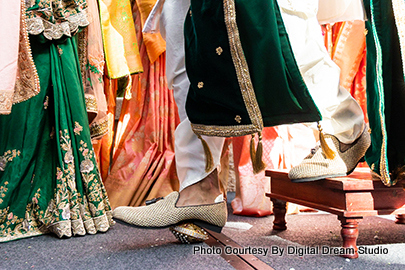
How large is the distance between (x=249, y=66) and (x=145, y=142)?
3.57 feet

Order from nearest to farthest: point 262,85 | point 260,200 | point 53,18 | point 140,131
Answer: point 262,85, point 53,18, point 260,200, point 140,131

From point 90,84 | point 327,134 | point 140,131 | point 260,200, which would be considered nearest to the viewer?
point 327,134

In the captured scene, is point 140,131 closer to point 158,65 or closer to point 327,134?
point 158,65

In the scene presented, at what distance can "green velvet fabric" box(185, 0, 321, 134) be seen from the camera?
84 cm

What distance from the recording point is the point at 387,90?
3.02ft

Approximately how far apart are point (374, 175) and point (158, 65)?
4.25 ft

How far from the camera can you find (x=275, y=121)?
88 cm

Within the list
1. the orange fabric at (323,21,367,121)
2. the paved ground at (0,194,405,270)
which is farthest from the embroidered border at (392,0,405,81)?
the orange fabric at (323,21,367,121)

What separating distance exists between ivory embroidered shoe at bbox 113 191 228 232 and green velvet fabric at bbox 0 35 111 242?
0.37 meters

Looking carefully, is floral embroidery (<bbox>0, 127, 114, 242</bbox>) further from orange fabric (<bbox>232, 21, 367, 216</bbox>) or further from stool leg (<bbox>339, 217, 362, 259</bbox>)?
stool leg (<bbox>339, 217, 362, 259</bbox>)

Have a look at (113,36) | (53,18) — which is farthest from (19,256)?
(113,36)

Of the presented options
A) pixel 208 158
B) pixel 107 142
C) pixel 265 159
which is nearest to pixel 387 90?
pixel 208 158

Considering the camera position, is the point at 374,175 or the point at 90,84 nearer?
the point at 374,175

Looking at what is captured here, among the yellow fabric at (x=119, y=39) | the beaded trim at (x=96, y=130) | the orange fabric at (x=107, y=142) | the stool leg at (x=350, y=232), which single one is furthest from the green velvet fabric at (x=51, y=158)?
the stool leg at (x=350, y=232)
